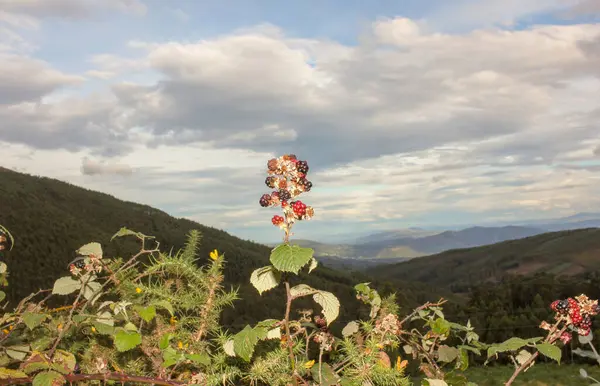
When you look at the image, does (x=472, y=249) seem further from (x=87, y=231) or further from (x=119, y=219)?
(x=87, y=231)

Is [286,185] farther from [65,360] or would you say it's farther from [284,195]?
[65,360]

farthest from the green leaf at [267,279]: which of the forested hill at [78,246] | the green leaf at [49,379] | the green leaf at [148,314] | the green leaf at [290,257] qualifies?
the forested hill at [78,246]

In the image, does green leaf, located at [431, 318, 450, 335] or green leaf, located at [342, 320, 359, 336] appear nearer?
green leaf, located at [342, 320, 359, 336]

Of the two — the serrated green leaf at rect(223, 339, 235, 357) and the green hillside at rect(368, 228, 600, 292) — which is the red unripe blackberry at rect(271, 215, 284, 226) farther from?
the green hillside at rect(368, 228, 600, 292)

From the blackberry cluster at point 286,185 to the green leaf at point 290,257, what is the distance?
0.05 m

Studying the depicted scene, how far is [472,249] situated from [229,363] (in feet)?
180

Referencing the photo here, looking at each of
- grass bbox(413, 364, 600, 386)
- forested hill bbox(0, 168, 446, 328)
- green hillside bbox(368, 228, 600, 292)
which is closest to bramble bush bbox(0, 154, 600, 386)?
forested hill bbox(0, 168, 446, 328)

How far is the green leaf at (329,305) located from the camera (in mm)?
1347

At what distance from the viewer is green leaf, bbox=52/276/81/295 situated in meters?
1.82

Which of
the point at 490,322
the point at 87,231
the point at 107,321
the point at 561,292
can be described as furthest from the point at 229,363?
the point at 87,231

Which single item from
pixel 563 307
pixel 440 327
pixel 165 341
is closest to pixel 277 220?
pixel 165 341

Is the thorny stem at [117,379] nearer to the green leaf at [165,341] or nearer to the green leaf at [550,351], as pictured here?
the green leaf at [165,341]

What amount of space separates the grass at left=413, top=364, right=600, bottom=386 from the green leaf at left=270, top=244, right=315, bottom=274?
4993 millimetres

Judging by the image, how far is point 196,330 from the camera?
1729 millimetres
